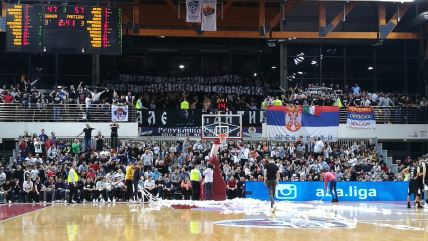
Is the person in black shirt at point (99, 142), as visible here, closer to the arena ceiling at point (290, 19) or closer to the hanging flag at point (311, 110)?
the arena ceiling at point (290, 19)

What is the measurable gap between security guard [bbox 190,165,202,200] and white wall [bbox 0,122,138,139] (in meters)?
8.87

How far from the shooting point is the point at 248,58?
145ft

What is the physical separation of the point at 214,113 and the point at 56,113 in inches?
361

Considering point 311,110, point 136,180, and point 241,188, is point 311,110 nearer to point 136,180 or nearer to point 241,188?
point 241,188

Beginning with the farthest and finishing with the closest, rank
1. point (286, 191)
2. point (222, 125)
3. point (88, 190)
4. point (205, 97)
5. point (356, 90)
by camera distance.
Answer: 1. point (356, 90)
2. point (205, 97)
3. point (222, 125)
4. point (286, 191)
5. point (88, 190)

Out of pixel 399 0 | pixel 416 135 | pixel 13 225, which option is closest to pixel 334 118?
pixel 416 135

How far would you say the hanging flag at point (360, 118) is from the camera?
125ft

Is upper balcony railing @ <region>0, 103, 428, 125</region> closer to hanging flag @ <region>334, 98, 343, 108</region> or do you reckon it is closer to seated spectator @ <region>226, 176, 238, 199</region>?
hanging flag @ <region>334, 98, 343, 108</region>

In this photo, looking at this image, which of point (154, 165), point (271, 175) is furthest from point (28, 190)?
point (271, 175)

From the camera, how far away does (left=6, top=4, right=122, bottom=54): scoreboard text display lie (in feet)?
104

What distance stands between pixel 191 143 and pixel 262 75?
11.0 metres

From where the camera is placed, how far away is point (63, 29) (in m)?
32.2

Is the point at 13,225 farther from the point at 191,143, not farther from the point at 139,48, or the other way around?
the point at 139,48

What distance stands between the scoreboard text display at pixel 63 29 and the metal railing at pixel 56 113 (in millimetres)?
4752
